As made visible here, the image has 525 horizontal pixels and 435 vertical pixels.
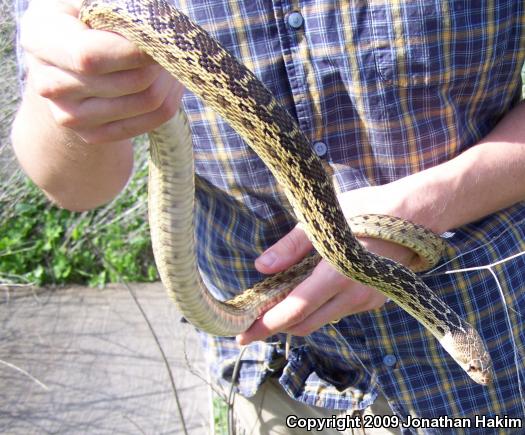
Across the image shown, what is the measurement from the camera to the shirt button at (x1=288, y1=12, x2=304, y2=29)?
1.89 metres

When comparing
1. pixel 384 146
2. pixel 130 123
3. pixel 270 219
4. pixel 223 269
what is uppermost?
pixel 130 123

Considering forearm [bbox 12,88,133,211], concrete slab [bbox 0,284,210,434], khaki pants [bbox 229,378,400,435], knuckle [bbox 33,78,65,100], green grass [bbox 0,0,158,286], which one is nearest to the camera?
knuckle [bbox 33,78,65,100]

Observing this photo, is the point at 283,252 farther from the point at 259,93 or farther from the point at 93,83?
the point at 93,83

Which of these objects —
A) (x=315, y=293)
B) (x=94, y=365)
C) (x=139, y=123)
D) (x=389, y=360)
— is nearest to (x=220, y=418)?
(x=94, y=365)

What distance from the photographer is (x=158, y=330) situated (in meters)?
4.74

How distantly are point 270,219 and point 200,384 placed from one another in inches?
93.6

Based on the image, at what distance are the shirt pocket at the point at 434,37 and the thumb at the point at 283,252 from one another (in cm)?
56

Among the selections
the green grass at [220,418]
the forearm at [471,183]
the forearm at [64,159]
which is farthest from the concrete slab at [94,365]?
the forearm at [471,183]

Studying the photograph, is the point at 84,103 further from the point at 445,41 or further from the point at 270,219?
the point at 445,41

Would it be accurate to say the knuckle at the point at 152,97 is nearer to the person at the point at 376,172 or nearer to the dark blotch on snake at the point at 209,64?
the dark blotch on snake at the point at 209,64

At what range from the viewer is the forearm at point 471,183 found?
2.00 meters

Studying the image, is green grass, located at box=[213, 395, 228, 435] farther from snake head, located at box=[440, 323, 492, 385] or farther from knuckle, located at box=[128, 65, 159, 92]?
knuckle, located at box=[128, 65, 159, 92]

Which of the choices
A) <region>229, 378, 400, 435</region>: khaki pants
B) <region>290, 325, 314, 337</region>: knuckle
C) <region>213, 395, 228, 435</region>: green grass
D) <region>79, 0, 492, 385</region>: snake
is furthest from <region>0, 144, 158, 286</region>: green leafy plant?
<region>290, 325, 314, 337</region>: knuckle

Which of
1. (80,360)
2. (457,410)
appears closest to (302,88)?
(457,410)
